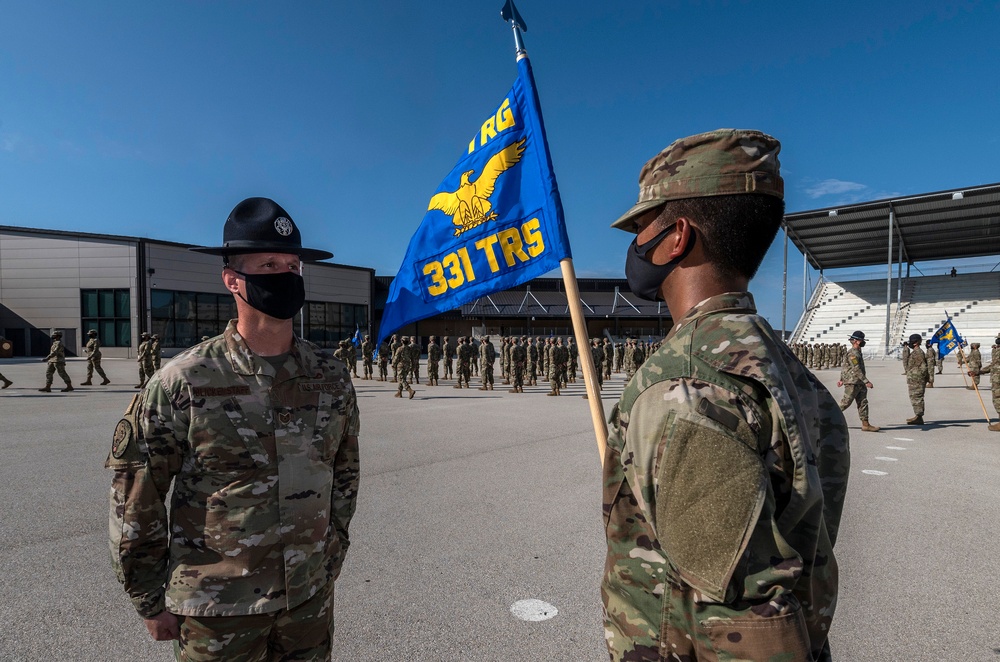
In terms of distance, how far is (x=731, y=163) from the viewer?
1245 millimetres

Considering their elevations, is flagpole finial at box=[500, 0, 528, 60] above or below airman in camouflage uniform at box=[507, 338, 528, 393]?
above

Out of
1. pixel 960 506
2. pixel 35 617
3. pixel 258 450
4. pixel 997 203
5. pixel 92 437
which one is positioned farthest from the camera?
pixel 997 203

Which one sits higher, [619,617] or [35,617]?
[619,617]

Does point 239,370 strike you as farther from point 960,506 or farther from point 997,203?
point 997,203

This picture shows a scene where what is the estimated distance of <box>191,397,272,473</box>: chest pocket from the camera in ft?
5.95

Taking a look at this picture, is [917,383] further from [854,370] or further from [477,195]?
[477,195]

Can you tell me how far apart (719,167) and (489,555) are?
3.44 meters

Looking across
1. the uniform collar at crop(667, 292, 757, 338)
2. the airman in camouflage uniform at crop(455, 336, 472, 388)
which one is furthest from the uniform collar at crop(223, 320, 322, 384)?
the airman in camouflage uniform at crop(455, 336, 472, 388)

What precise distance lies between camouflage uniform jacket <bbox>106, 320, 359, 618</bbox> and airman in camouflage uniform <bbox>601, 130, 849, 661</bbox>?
116cm

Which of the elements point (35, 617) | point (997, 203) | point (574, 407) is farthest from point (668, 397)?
point (997, 203)

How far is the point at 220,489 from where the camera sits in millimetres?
1833

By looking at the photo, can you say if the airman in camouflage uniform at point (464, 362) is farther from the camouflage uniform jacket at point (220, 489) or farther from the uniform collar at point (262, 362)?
the camouflage uniform jacket at point (220, 489)

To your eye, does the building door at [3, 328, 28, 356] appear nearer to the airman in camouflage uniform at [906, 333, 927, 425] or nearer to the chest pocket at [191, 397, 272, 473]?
the chest pocket at [191, 397, 272, 473]

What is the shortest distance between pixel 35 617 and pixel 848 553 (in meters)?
5.41
